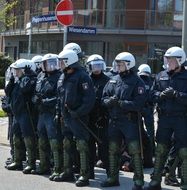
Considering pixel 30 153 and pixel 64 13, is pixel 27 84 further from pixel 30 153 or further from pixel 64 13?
pixel 64 13

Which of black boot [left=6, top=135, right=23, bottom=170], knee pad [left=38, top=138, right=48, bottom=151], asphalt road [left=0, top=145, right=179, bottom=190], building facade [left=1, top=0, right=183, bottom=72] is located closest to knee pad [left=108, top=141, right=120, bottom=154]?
asphalt road [left=0, top=145, right=179, bottom=190]

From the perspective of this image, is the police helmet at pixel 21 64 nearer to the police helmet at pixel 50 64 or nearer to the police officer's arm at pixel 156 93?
the police helmet at pixel 50 64

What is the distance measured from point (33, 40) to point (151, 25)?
36.8ft

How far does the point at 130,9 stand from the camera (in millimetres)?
32812

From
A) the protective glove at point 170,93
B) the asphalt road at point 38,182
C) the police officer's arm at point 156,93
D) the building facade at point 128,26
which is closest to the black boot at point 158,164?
the asphalt road at point 38,182

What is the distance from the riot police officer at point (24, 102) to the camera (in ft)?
32.7

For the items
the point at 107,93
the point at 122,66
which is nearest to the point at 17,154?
the point at 107,93

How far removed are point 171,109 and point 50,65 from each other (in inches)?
96.2

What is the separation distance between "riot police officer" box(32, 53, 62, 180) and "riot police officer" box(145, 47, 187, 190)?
1808mm

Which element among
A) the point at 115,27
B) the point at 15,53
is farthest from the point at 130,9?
the point at 15,53

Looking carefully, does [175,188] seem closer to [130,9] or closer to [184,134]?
[184,134]

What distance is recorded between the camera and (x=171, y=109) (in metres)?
8.31

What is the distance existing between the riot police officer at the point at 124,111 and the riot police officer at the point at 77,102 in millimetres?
319

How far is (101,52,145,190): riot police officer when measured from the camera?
27.9ft
